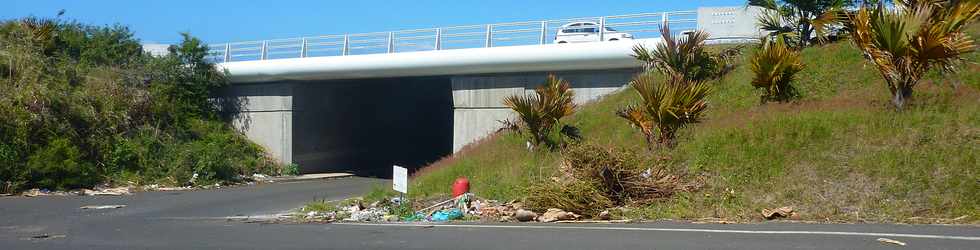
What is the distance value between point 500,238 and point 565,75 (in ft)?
44.2

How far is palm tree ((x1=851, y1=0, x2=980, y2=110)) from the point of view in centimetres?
1363

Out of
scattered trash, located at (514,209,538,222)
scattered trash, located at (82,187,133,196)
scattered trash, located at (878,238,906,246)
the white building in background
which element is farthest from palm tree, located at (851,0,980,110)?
the white building in background

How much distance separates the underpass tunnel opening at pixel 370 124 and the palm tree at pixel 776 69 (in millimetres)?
16711

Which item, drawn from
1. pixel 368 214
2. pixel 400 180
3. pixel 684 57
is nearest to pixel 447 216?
pixel 400 180

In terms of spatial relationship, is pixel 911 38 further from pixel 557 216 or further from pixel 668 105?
pixel 557 216

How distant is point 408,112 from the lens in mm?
37469

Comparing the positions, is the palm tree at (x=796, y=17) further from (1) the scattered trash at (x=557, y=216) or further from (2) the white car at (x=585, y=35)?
(1) the scattered trash at (x=557, y=216)

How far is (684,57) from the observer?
59.8 ft

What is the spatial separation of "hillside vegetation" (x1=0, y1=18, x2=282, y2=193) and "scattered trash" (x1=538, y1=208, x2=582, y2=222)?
1514 centimetres

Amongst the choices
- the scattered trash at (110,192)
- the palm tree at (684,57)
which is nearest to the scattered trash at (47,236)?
the scattered trash at (110,192)

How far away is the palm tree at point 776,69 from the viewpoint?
16547 millimetres

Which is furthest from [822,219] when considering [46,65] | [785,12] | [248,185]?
[46,65]

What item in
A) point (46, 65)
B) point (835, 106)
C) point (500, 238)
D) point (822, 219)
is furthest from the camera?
point (46, 65)

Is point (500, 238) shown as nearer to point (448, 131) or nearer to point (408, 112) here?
point (408, 112)
